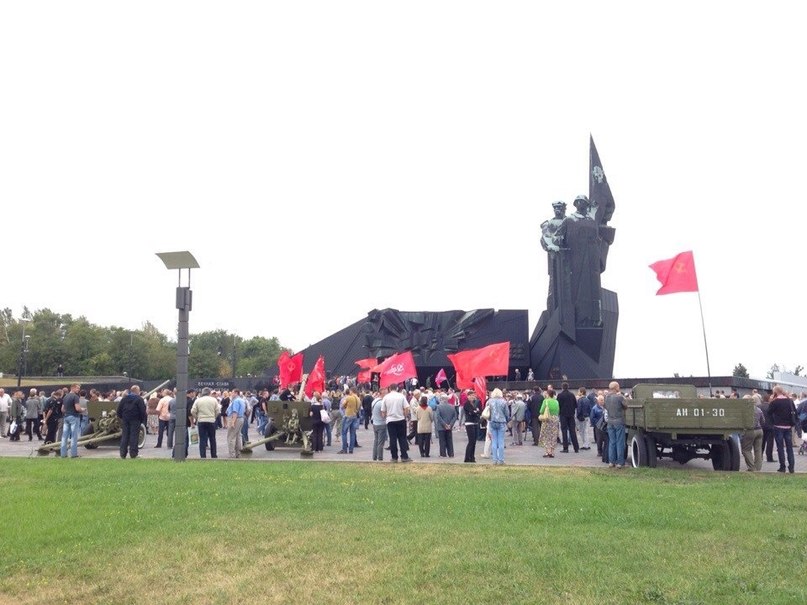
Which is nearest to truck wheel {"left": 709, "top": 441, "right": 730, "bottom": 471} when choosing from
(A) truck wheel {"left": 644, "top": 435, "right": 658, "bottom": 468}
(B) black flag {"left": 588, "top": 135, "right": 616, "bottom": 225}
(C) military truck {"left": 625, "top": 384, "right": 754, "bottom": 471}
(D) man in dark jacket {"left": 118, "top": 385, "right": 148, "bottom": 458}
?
(C) military truck {"left": 625, "top": 384, "right": 754, "bottom": 471}

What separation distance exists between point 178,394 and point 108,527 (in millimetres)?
8884

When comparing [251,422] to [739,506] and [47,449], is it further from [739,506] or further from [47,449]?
[739,506]

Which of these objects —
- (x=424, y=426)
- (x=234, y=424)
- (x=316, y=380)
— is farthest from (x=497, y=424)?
(x=316, y=380)

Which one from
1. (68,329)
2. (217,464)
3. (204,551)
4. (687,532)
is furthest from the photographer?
(68,329)

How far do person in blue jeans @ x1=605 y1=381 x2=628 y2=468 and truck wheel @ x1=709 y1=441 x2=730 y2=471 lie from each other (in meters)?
1.71

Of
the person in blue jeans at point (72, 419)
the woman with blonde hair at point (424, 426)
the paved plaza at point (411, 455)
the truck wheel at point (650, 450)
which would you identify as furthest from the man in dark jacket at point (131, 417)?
the truck wheel at point (650, 450)

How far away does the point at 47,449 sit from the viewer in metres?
18.8

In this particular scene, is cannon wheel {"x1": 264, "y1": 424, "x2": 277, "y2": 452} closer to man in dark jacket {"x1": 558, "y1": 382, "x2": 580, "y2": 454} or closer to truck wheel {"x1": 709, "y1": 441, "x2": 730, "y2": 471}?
man in dark jacket {"x1": 558, "y1": 382, "x2": 580, "y2": 454}

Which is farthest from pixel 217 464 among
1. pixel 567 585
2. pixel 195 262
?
pixel 567 585

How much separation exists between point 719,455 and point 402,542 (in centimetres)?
986

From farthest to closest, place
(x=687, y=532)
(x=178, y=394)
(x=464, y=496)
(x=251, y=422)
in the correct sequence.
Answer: (x=251, y=422), (x=178, y=394), (x=464, y=496), (x=687, y=532)

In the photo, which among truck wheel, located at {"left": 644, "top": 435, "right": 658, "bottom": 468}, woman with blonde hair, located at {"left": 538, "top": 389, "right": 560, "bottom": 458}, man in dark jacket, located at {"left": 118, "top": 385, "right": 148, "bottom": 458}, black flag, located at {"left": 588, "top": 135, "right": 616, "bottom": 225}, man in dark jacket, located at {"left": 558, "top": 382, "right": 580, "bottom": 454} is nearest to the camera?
truck wheel, located at {"left": 644, "top": 435, "right": 658, "bottom": 468}

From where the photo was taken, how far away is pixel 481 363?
2442 cm

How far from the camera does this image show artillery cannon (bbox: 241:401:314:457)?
19406 mm
